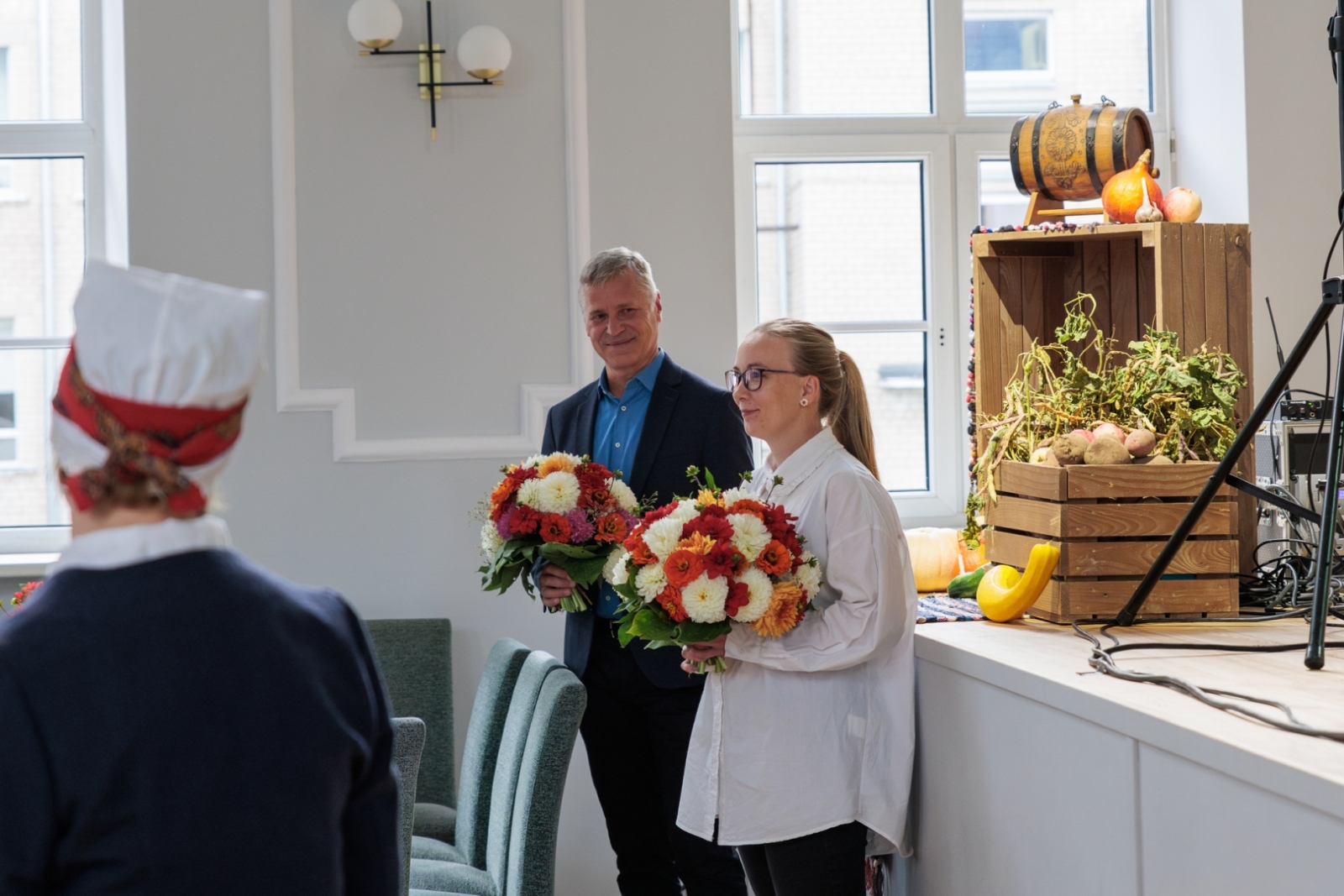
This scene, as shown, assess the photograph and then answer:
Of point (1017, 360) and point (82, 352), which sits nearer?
point (82, 352)

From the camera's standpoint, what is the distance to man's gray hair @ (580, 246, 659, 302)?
107 inches

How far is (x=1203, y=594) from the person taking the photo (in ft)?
7.20

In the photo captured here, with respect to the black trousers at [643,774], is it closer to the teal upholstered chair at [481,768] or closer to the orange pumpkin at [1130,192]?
the teal upholstered chair at [481,768]

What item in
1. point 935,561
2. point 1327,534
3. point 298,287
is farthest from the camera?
point 298,287

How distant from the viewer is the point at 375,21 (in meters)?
3.32

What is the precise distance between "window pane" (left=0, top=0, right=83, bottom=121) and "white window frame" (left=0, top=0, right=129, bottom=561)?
0.17ft

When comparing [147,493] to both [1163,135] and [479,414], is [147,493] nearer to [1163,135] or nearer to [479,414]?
[479,414]

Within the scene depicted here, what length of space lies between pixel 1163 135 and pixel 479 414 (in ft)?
7.79

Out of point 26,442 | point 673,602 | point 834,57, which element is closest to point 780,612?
point 673,602

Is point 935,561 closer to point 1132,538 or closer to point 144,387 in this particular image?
point 1132,538

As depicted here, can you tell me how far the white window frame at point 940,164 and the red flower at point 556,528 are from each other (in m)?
1.67

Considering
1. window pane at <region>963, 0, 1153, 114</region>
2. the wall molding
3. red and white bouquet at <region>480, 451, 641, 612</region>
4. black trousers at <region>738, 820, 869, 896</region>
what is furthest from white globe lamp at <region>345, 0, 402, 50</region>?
black trousers at <region>738, 820, 869, 896</region>

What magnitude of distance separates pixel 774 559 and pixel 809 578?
3.2 inches

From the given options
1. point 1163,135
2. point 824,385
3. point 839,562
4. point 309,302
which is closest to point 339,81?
point 309,302
